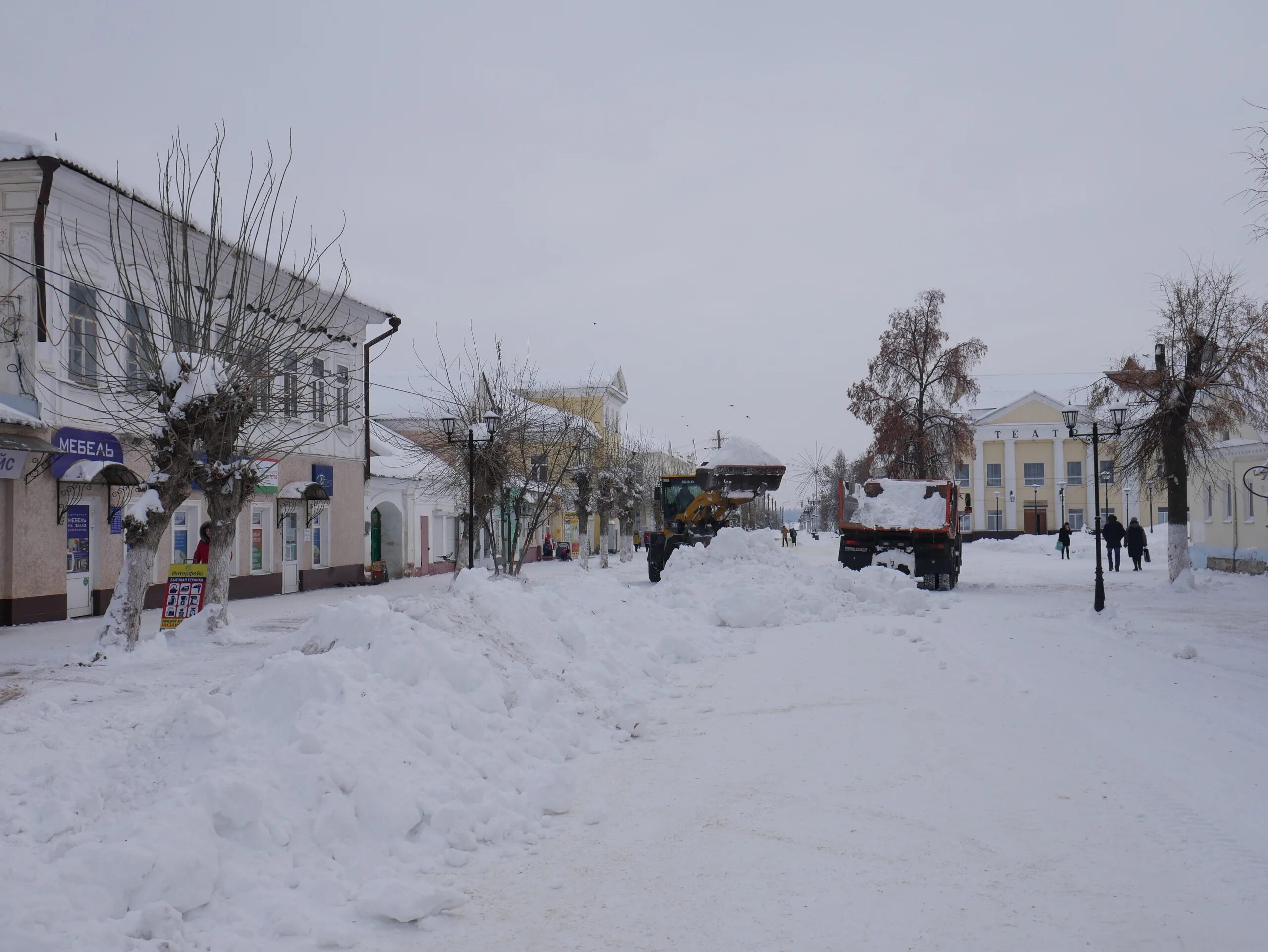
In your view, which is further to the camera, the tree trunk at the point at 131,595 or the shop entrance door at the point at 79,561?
the shop entrance door at the point at 79,561

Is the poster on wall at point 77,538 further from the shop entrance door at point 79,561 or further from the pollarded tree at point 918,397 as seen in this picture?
the pollarded tree at point 918,397

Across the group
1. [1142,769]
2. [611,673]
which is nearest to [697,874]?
[1142,769]

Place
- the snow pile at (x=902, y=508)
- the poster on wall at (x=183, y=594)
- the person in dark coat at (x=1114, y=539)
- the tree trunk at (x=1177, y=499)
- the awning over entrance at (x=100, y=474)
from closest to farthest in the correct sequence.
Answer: the poster on wall at (x=183, y=594)
the awning over entrance at (x=100, y=474)
the tree trunk at (x=1177, y=499)
the snow pile at (x=902, y=508)
the person in dark coat at (x=1114, y=539)

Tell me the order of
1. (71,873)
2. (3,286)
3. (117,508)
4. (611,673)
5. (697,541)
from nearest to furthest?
(71,873) < (611,673) < (3,286) < (117,508) < (697,541)

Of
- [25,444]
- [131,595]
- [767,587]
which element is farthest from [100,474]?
[767,587]

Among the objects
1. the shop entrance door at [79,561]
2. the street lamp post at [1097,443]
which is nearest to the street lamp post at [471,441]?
the shop entrance door at [79,561]

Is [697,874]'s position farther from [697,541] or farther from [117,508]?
[697,541]

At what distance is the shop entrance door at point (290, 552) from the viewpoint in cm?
2484

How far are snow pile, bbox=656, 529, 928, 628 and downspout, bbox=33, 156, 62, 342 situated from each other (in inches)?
467

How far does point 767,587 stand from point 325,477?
48.1ft

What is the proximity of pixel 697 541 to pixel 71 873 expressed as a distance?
21033mm

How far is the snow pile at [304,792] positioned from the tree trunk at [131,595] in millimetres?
4366

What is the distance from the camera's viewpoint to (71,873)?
155 inches

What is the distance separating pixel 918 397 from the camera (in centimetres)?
3950
